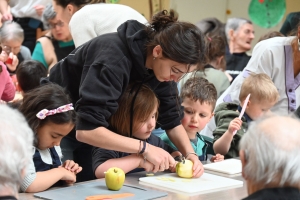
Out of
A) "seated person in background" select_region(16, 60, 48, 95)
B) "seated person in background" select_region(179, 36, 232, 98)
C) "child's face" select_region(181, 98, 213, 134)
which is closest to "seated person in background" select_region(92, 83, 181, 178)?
"child's face" select_region(181, 98, 213, 134)

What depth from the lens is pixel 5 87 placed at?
3451 mm

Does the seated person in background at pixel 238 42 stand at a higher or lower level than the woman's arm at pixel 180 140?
lower

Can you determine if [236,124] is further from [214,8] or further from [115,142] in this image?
[214,8]

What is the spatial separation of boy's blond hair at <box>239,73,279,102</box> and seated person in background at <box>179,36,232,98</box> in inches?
42.0

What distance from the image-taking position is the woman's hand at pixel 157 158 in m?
2.24

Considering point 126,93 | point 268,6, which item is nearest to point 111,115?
point 126,93

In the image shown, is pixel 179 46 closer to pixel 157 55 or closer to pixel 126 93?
pixel 157 55

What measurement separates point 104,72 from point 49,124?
29 centimetres

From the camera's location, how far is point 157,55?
2236mm

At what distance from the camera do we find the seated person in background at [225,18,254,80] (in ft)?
18.3

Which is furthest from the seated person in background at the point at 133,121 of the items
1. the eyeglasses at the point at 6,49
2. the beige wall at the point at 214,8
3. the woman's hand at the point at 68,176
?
the beige wall at the point at 214,8

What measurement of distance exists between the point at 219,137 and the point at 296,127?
1.51 metres

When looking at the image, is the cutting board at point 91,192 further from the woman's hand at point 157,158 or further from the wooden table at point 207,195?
the woman's hand at point 157,158

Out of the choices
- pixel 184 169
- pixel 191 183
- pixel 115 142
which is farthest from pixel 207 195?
pixel 115 142
